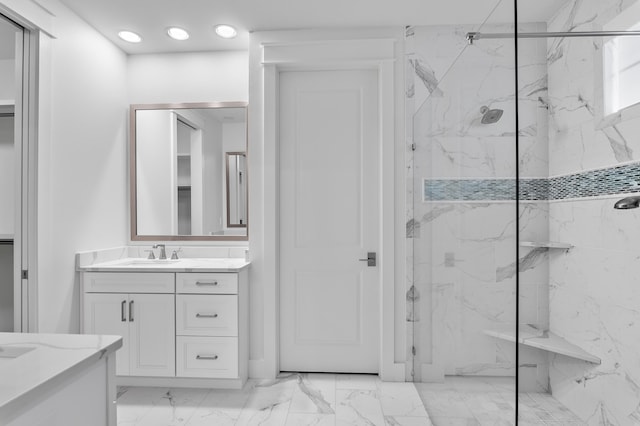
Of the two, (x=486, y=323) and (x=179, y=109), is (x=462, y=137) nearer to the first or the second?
(x=486, y=323)

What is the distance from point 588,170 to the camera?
1.44 meters

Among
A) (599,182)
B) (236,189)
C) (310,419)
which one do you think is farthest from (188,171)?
(599,182)

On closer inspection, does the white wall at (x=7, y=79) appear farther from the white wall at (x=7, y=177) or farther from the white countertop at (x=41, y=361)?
the white countertop at (x=41, y=361)

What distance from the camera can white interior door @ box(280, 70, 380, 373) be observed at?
272 centimetres

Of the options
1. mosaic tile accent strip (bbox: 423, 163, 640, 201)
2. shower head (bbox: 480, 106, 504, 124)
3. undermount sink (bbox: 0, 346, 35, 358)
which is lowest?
undermount sink (bbox: 0, 346, 35, 358)

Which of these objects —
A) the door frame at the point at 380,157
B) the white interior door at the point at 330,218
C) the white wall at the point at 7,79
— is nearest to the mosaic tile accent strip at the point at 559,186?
the door frame at the point at 380,157

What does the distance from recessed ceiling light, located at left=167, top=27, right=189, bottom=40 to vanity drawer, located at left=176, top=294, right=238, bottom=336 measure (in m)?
1.79

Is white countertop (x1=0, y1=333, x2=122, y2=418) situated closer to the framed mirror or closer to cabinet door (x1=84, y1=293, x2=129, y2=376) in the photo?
cabinet door (x1=84, y1=293, x2=129, y2=376)

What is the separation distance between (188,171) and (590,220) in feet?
8.42

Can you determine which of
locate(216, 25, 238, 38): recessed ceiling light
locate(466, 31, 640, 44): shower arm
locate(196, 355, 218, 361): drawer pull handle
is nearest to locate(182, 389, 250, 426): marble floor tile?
locate(196, 355, 218, 361): drawer pull handle

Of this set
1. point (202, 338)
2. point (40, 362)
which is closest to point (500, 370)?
point (40, 362)

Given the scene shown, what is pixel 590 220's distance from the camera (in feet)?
4.74

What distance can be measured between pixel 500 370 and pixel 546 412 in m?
0.20

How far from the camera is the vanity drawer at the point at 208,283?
8.01 feet
